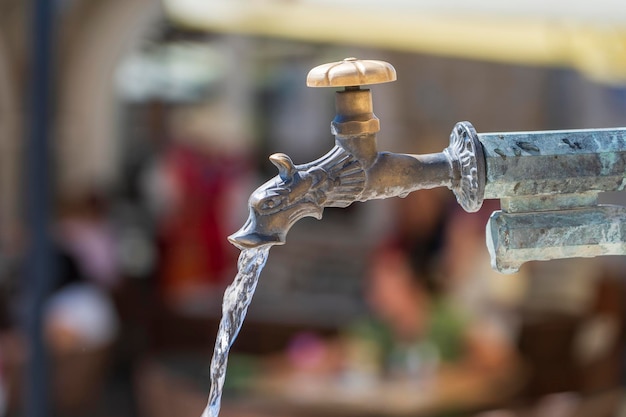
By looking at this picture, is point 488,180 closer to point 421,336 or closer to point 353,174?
point 353,174

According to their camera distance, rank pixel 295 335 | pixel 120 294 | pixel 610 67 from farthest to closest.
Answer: pixel 120 294
pixel 295 335
pixel 610 67

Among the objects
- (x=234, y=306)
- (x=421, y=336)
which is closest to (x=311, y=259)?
(x=421, y=336)

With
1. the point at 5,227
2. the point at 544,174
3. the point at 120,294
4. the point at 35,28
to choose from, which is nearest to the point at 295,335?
the point at 120,294

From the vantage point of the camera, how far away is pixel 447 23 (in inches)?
157

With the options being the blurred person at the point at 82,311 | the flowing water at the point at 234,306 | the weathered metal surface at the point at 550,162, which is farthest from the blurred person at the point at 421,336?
the weathered metal surface at the point at 550,162

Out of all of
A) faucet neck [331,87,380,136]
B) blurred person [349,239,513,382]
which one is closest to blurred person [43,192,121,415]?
blurred person [349,239,513,382]

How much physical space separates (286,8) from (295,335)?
5.38ft

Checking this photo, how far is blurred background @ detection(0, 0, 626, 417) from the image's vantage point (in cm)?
345

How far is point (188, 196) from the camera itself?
6.51 m

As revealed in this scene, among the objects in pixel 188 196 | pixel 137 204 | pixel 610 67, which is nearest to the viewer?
pixel 610 67

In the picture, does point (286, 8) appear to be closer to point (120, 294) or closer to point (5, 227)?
point (120, 294)

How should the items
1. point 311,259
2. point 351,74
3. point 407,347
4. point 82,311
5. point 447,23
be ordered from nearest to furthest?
1. point 351,74
2. point 407,347
3. point 447,23
4. point 82,311
5. point 311,259

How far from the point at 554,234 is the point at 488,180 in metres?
0.09

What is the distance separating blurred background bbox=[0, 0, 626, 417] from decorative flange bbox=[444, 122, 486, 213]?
195 cm
